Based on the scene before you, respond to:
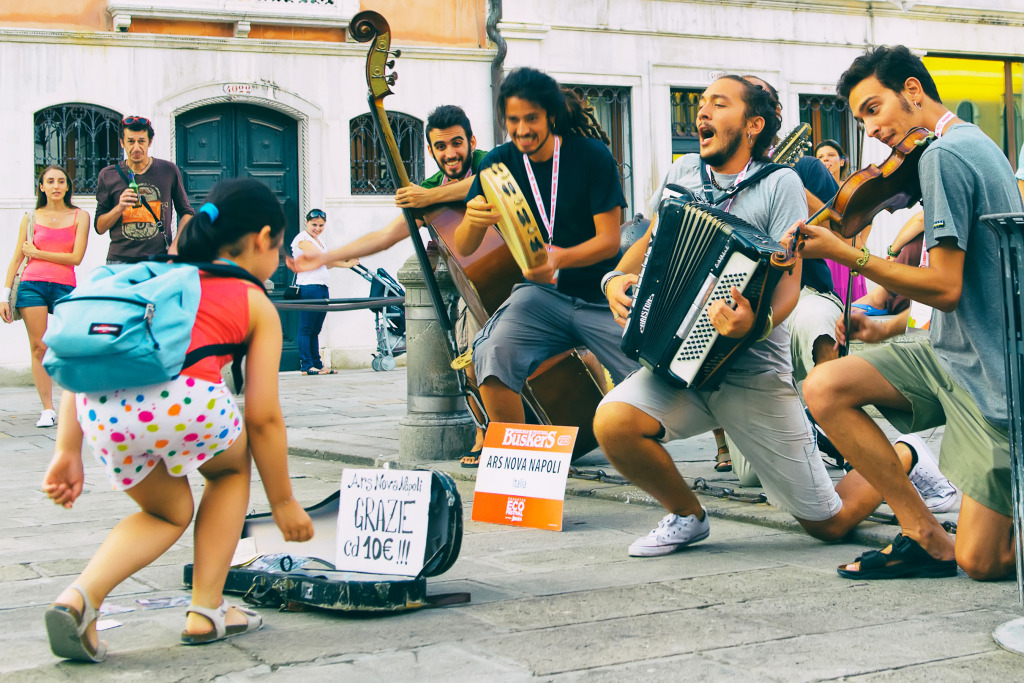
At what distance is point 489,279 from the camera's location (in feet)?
19.4

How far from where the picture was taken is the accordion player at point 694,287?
4016 mm

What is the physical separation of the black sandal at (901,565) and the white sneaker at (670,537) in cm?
62

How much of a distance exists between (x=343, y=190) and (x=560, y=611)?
12.0 meters

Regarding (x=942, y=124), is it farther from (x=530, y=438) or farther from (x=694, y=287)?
(x=530, y=438)

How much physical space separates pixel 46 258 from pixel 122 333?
6.59 m

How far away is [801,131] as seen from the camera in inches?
221

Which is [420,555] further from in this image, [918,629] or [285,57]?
[285,57]

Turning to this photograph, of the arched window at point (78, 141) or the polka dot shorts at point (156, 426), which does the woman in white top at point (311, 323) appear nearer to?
the arched window at point (78, 141)

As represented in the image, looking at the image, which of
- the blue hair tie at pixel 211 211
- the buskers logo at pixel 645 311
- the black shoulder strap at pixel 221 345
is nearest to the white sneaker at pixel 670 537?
the buskers logo at pixel 645 311

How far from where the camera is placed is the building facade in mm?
13859

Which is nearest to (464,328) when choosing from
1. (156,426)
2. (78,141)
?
(156,426)

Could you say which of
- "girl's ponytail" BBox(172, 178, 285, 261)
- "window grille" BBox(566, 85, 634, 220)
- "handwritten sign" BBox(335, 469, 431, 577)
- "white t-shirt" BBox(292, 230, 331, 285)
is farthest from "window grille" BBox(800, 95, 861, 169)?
"girl's ponytail" BBox(172, 178, 285, 261)

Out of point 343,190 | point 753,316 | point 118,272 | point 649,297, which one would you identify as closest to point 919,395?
point 753,316

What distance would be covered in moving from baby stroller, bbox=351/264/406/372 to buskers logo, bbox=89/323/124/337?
11.0m
